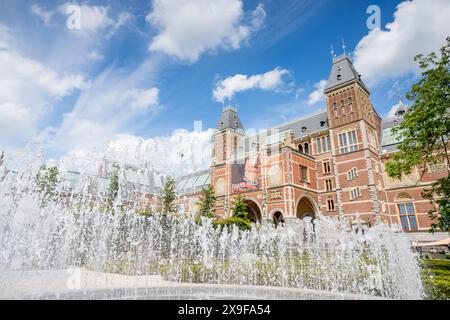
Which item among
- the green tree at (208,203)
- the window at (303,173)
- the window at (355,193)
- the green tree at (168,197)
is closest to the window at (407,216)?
the window at (355,193)

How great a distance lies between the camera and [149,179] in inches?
1813

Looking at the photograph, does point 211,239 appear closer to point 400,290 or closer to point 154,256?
point 154,256

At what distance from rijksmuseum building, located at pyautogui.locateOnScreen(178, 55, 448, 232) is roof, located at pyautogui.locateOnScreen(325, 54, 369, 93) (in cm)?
12

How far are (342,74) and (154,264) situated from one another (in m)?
28.1

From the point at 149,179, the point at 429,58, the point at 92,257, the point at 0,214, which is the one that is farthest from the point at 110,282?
the point at 149,179

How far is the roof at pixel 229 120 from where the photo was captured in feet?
135

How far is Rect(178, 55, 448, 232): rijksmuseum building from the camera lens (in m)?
25.8

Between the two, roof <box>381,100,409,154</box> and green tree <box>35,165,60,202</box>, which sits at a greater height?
roof <box>381,100,409,154</box>

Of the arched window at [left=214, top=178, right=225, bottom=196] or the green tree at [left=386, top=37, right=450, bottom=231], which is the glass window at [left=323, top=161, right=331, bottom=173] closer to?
the arched window at [left=214, top=178, right=225, bottom=196]

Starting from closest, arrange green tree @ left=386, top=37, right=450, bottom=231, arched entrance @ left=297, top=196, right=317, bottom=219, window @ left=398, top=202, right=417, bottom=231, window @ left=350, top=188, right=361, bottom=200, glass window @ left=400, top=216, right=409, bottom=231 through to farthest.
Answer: green tree @ left=386, top=37, right=450, bottom=231
window @ left=398, top=202, right=417, bottom=231
glass window @ left=400, top=216, right=409, bottom=231
window @ left=350, top=188, right=361, bottom=200
arched entrance @ left=297, top=196, right=317, bottom=219

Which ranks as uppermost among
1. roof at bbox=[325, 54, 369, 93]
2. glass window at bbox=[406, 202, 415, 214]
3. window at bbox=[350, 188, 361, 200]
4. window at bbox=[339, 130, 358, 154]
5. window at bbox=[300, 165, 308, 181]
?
roof at bbox=[325, 54, 369, 93]

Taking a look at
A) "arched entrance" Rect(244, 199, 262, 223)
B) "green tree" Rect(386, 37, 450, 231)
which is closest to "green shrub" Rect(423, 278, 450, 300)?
"green tree" Rect(386, 37, 450, 231)

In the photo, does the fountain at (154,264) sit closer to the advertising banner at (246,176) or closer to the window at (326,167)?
the advertising banner at (246,176)

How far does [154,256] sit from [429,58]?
1844cm
